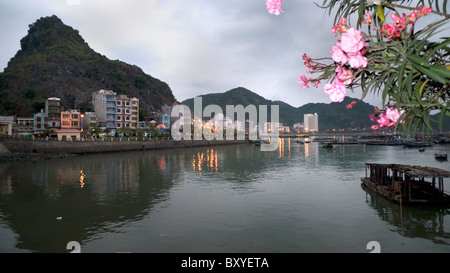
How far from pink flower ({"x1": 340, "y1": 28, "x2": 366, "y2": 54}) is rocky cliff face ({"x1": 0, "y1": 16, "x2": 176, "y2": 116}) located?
12420 centimetres

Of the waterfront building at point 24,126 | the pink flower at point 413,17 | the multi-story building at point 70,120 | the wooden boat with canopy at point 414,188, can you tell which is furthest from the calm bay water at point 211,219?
the waterfront building at point 24,126

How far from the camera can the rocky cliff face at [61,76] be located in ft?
391

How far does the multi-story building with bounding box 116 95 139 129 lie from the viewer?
10794 centimetres

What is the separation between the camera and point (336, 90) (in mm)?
4801

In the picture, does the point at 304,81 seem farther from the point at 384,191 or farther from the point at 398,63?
the point at 384,191

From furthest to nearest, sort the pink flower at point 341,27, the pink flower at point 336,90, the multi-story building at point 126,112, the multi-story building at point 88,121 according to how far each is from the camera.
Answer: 1. the multi-story building at point 126,112
2. the multi-story building at point 88,121
3. the pink flower at point 336,90
4. the pink flower at point 341,27

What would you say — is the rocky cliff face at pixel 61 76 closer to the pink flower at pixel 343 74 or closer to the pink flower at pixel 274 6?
the pink flower at pixel 274 6

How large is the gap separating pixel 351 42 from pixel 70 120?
328ft

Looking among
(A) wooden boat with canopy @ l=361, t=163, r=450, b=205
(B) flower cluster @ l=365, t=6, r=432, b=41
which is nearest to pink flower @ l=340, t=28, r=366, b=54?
(B) flower cluster @ l=365, t=6, r=432, b=41

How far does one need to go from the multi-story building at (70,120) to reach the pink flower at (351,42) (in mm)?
98543

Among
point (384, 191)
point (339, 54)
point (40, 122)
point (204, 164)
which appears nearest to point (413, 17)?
point (339, 54)

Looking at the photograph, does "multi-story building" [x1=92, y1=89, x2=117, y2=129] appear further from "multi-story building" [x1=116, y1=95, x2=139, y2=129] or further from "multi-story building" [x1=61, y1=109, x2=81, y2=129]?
"multi-story building" [x1=61, y1=109, x2=81, y2=129]

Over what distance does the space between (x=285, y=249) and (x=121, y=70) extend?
173296 mm
